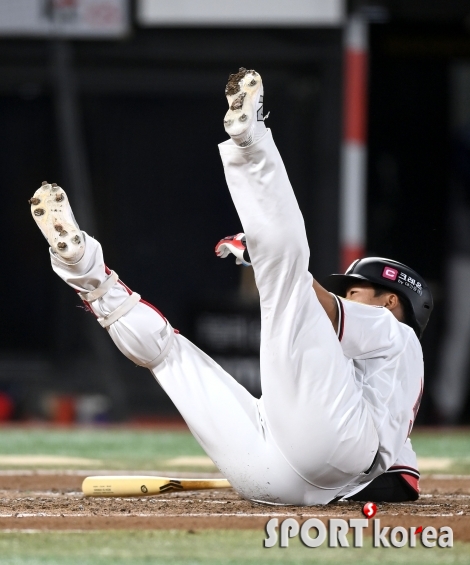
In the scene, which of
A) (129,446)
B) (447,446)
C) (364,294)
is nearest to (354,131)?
(447,446)

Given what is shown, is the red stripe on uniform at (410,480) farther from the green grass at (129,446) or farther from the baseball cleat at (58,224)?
the green grass at (129,446)

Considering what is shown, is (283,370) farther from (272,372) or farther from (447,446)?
(447,446)

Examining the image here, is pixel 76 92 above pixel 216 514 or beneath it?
above

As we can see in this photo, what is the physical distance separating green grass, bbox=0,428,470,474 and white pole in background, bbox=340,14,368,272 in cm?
159

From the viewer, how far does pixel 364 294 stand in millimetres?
3715

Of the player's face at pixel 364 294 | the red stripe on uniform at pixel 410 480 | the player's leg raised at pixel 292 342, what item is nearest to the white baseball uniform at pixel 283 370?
the player's leg raised at pixel 292 342

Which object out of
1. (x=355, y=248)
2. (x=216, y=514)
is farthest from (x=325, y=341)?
(x=355, y=248)

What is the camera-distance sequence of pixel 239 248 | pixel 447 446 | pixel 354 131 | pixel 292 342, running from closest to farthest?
1. pixel 292 342
2. pixel 239 248
3. pixel 447 446
4. pixel 354 131

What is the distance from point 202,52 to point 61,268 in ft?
16.6

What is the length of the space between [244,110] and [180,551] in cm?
113

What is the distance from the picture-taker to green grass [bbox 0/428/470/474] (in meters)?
5.27

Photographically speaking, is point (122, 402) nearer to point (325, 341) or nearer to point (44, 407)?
point (44, 407)

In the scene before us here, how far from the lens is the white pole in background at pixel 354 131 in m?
7.85

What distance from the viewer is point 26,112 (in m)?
8.27
